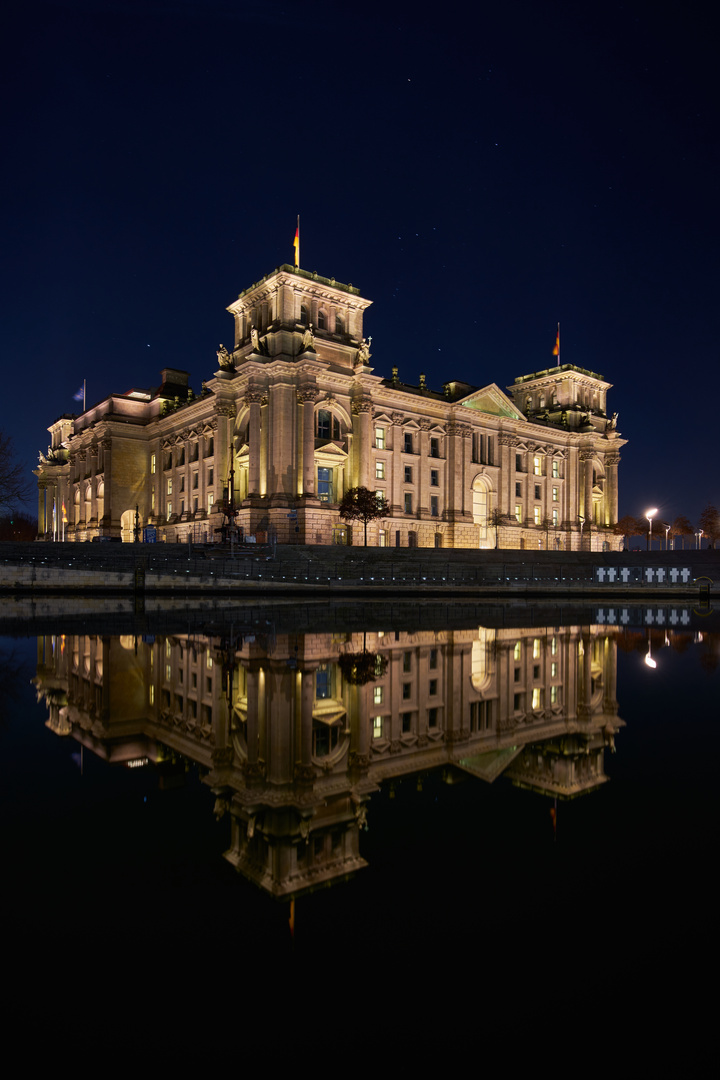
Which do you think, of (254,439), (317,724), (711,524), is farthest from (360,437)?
(711,524)

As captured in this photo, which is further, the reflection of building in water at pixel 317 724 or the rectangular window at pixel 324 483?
the rectangular window at pixel 324 483

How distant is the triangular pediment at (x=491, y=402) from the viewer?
229 feet

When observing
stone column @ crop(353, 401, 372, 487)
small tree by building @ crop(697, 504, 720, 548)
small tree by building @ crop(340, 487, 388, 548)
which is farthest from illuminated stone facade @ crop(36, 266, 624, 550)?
small tree by building @ crop(697, 504, 720, 548)

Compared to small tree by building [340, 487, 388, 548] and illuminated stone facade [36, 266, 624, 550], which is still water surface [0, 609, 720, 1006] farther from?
small tree by building [340, 487, 388, 548]

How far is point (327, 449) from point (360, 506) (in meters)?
6.24

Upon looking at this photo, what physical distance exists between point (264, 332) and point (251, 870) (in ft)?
191

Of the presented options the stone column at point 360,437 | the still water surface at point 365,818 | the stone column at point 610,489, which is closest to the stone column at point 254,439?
the stone column at point 360,437

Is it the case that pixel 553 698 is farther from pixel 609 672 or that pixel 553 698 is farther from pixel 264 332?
pixel 264 332

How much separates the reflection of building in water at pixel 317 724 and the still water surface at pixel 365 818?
3 centimetres

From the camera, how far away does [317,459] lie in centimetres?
5759

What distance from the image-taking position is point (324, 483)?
60.0 metres

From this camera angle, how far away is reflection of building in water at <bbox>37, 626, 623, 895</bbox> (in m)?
4.32

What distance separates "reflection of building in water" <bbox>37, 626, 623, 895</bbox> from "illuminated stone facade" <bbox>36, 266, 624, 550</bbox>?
4176 cm

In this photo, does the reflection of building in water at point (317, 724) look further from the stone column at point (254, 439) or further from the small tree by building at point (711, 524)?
the small tree by building at point (711, 524)
